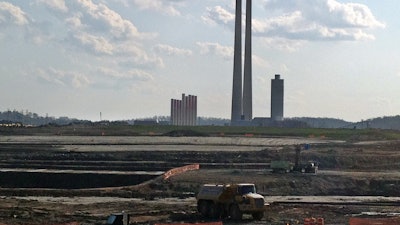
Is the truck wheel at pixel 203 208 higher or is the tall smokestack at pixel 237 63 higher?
the tall smokestack at pixel 237 63

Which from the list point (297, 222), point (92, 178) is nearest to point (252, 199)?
point (297, 222)

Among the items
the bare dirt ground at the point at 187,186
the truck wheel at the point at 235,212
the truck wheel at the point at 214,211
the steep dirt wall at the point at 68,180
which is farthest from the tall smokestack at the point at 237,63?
the truck wheel at the point at 235,212

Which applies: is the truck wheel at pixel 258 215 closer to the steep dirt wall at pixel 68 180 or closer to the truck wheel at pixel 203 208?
the truck wheel at pixel 203 208

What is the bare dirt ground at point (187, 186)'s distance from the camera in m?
44.4

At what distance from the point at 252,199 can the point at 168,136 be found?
353ft

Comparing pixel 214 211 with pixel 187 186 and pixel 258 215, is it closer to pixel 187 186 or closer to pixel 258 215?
pixel 258 215

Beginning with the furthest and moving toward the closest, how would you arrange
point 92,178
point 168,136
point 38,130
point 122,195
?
point 38,130 → point 168,136 → point 92,178 → point 122,195

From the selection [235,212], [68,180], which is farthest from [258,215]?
[68,180]

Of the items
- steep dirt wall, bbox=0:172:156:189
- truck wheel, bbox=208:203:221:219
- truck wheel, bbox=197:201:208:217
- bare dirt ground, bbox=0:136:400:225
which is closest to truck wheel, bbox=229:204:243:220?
bare dirt ground, bbox=0:136:400:225

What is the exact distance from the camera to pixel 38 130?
170750mm

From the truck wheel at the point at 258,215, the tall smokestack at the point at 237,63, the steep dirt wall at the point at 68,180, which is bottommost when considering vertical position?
the truck wheel at the point at 258,215

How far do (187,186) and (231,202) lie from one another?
67.8ft

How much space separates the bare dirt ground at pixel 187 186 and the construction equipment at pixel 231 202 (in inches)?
28.7

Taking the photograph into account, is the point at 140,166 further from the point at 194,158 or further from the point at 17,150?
the point at 17,150
